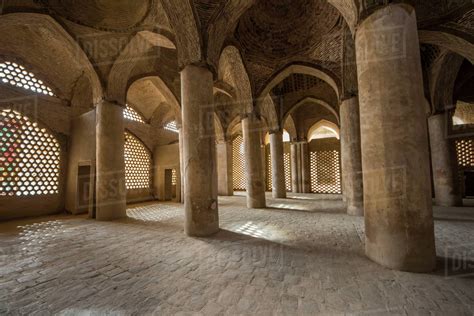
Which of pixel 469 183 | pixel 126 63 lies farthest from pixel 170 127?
pixel 469 183

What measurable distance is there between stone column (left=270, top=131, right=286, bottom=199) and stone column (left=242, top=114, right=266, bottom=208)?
3.24m

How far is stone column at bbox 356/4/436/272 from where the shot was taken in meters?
2.85

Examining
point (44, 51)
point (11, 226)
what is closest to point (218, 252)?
point (11, 226)

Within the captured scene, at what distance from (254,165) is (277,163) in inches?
136

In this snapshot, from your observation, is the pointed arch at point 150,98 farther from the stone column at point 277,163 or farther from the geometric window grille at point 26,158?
the stone column at point 277,163

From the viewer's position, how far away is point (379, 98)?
3.09 m

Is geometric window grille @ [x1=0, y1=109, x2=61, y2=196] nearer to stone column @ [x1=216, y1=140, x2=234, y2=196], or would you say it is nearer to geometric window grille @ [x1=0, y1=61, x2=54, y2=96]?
geometric window grille @ [x1=0, y1=61, x2=54, y2=96]

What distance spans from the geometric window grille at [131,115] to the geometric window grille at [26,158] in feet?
13.8

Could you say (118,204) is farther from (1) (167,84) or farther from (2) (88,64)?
(1) (167,84)

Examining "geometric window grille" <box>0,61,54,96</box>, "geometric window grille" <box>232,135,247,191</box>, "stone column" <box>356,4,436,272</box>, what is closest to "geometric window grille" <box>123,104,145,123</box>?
"geometric window grille" <box>0,61,54,96</box>

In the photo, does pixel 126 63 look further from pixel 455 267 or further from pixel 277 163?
pixel 455 267

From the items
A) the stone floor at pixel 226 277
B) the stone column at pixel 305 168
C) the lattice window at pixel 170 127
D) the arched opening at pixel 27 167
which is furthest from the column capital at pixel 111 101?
the stone column at pixel 305 168

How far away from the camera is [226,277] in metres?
2.77

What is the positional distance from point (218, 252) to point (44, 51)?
10.9 m
